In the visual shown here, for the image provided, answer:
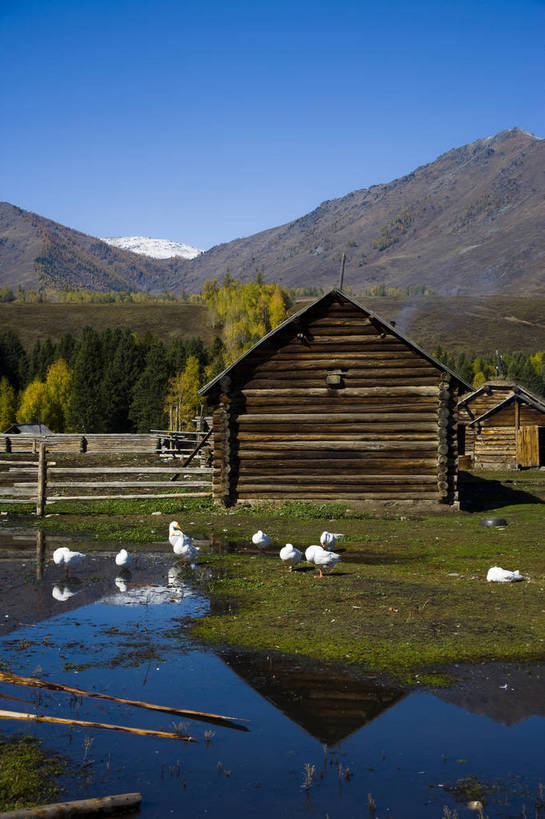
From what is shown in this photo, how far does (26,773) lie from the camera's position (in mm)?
6332

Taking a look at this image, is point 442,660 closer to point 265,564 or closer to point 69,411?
point 265,564

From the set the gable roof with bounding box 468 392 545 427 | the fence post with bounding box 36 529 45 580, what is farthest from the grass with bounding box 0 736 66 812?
the gable roof with bounding box 468 392 545 427

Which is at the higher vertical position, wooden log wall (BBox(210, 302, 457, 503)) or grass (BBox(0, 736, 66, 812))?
wooden log wall (BBox(210, 302, 457, 503))

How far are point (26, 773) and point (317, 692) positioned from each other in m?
3.11

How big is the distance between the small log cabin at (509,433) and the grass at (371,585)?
2491 centimetres

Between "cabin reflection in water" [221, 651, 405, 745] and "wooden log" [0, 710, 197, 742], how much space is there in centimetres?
122

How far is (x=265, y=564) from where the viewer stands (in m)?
15.6

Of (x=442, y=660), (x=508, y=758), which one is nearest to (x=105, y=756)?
(x=508, y=758)

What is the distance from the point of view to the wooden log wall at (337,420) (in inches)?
961

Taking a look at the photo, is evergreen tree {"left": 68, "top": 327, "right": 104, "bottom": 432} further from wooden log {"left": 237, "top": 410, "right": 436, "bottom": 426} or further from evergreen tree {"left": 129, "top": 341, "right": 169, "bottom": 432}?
wooden log {"left": 237, "top": 410, "right": 436, "bottom": 426}

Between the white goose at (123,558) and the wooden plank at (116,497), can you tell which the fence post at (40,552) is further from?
the wooden plank at (116,497)

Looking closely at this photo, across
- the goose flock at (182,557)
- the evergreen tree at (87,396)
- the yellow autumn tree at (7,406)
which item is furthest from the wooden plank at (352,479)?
the yellow autumn tree at (7,406)

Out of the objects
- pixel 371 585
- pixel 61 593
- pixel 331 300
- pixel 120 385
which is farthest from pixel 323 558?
pixel 120 385

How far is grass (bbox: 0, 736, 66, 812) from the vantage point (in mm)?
5961
